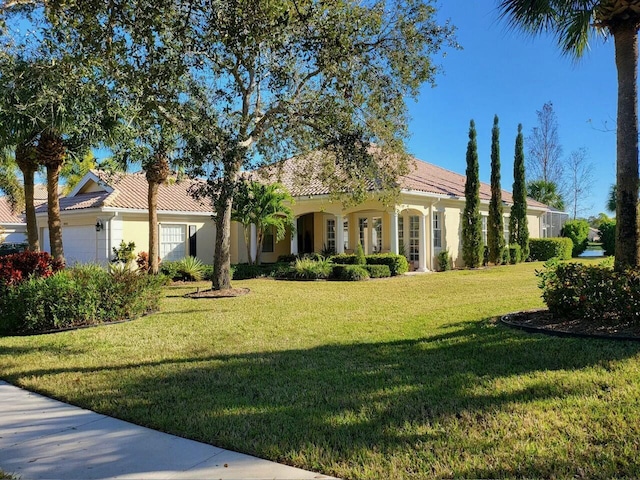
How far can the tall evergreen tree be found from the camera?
24484 millimetres

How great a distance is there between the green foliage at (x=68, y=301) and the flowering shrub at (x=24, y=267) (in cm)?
40

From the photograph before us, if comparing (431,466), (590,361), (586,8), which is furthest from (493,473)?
(586,8)

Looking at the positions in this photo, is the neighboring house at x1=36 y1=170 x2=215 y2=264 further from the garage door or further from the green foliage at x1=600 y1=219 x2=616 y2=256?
the green foliage at x1=600 y1=219 x2=616 y2=256

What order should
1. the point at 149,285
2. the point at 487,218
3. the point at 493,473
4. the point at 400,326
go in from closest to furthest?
the point at 493,473 < the point at 400,326 < the point at 149,285 < the point at 487,218

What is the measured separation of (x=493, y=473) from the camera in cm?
343

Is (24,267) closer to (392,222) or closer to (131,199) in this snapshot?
(131,199)

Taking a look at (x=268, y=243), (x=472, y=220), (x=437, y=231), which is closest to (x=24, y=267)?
(x=268, y=243)

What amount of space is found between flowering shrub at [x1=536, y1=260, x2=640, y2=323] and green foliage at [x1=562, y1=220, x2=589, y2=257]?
28417mm

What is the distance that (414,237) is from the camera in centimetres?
2347

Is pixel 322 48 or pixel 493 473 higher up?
pixel 322 48

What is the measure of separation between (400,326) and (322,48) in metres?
5.11

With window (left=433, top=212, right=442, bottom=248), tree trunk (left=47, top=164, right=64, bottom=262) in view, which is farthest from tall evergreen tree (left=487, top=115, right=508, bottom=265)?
tree trunk (left=47, top=164, right=64, bottom=262)

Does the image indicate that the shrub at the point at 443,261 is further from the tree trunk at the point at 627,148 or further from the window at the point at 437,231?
the tree trunk at the point at 627,148

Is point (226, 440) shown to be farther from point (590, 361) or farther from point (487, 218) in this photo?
point (487, 218)
